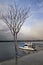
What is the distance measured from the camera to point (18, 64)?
12789 millimetres

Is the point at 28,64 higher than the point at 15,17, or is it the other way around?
the point at 15,17

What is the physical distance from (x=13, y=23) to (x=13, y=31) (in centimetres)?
98

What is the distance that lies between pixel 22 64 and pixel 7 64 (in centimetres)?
121

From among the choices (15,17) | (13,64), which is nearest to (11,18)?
(15,17)

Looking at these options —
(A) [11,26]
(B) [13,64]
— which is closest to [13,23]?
(A) [11,26]

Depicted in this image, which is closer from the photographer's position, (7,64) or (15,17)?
(7,64)

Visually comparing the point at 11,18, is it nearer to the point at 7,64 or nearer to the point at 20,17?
the point at 20,17

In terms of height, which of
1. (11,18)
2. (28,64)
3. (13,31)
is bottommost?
(28,64)

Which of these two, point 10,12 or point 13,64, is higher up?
point 10,12

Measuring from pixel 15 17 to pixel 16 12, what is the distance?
57cm

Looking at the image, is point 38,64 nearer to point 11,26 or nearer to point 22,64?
point 22,64

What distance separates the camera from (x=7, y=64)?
1272 centimetres

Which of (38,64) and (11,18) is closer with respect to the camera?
(38,64)

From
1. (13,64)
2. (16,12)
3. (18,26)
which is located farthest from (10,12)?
(13,64)
